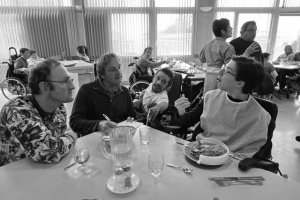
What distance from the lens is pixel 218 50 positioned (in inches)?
106

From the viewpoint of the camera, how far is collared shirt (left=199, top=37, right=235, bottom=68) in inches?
104

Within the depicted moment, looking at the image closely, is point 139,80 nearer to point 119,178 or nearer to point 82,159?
point 82,159

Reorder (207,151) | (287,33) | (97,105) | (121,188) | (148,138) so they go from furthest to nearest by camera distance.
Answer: (287,33)
(97,105)
(148,138)
(207,151)
(121,188)

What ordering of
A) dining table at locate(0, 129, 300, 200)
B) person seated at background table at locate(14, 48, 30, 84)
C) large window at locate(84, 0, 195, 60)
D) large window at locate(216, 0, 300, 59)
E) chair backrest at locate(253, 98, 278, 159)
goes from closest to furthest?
1. dining table at locate(0, 129, 300, 200)
2. chair backrest at locate(253, 98, 278, 159)
3. person seated at background table at locate(14, 48, 30, 84)
4. large window at locate(84, 0, 195, 60)
5. large window at locate(216, 0, 300, 59)

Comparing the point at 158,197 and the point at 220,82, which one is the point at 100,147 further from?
the point at 220,82

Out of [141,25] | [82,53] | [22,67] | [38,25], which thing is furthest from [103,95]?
[38,25]

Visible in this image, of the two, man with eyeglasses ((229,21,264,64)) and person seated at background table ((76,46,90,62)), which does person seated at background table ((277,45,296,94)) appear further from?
person seated at background table ((76,46,90,62))

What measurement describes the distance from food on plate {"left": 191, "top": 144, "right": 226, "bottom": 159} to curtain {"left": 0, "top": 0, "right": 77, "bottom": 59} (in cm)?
616

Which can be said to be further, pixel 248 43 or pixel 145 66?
pixel 145 66

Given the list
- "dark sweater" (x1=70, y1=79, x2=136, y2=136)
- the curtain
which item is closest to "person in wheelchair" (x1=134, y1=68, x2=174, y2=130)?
"dark sweater" (x1=70, y1=79, x2=136, y2=136)

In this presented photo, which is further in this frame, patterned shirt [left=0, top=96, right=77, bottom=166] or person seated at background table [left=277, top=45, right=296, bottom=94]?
person seated at background table [left=277, top=45, right=296, bottom=94]

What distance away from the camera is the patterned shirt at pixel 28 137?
98cm

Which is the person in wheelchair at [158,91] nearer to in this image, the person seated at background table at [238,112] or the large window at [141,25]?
the person seated at background table at [238,112]

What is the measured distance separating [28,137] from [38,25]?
621 cm
